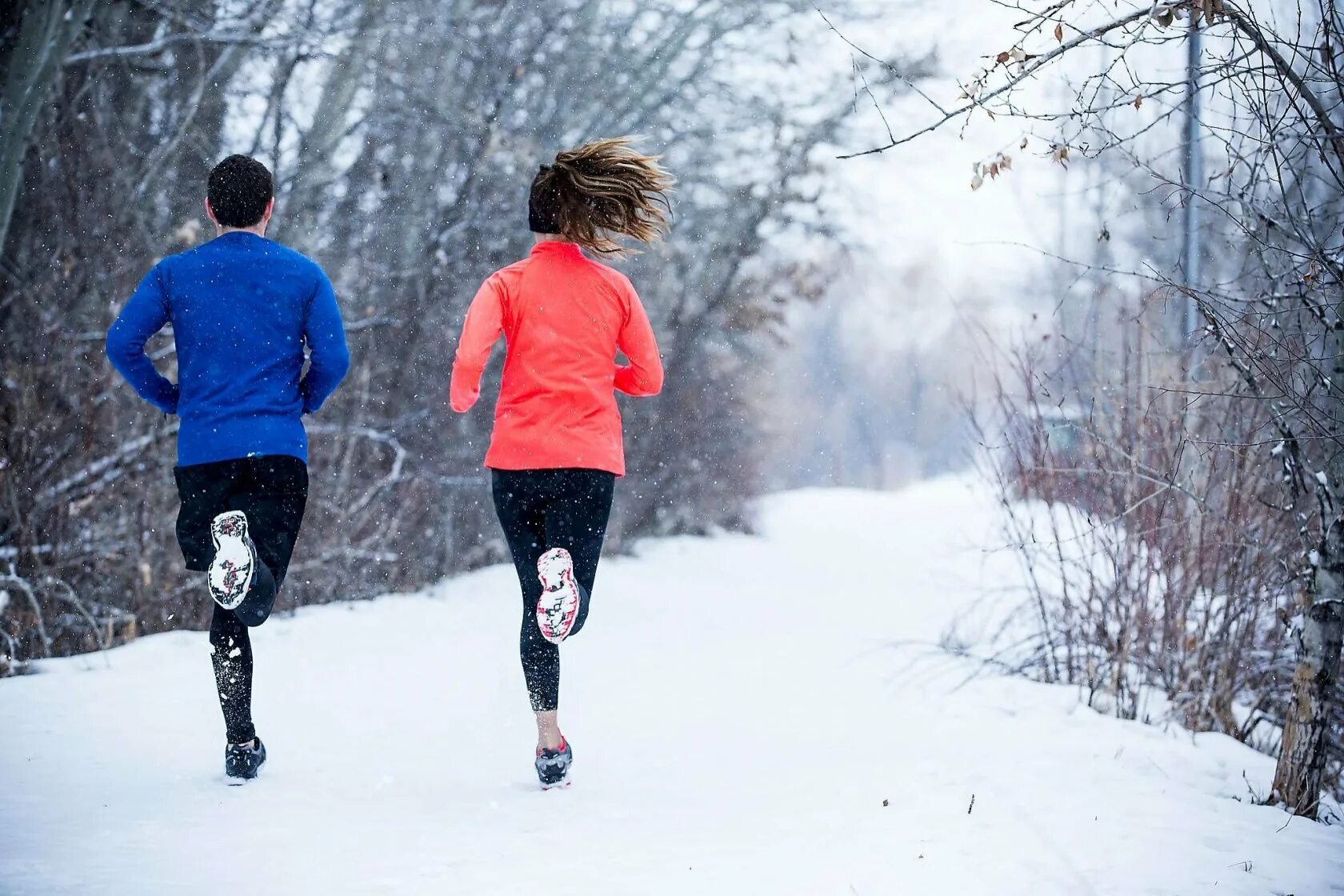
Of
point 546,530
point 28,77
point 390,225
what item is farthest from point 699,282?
point 546,530

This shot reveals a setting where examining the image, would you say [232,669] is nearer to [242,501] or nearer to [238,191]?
[242,501]

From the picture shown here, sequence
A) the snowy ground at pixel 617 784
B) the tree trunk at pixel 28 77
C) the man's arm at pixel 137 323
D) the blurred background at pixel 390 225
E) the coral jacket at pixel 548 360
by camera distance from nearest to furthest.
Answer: the snowy ground at pixel 617 784 < the man's arm at pixel 137 323 < the coral jacket at pixel 548 360 < the tree trunk at pixel 28 77 < the blurred background at pixel 390 225

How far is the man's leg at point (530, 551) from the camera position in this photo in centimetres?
326

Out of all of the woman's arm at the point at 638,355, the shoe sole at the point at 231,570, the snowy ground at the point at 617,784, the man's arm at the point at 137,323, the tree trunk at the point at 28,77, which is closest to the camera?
→ the snowy ground at the point at 617,784

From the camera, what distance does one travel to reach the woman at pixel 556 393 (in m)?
3.26

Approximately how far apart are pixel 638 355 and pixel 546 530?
0.71 metres

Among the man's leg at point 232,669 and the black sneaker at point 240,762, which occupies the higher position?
the man's leg at point 232,669

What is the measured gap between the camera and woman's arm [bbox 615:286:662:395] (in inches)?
140

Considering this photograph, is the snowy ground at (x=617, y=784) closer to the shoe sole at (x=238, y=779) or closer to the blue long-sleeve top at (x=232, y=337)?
the shoe sole at (x=238, y=779)

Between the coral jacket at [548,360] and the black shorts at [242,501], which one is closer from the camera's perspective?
the black shorts at [242,501]

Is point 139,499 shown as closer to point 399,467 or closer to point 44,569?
point 44,569

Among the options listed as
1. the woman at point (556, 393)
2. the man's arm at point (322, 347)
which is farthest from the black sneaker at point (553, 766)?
the man's arm at point (322, 347)

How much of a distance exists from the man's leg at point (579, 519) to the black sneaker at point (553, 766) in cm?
39

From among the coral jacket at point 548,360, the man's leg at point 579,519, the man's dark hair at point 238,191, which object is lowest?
the man's leg at point 579,519
